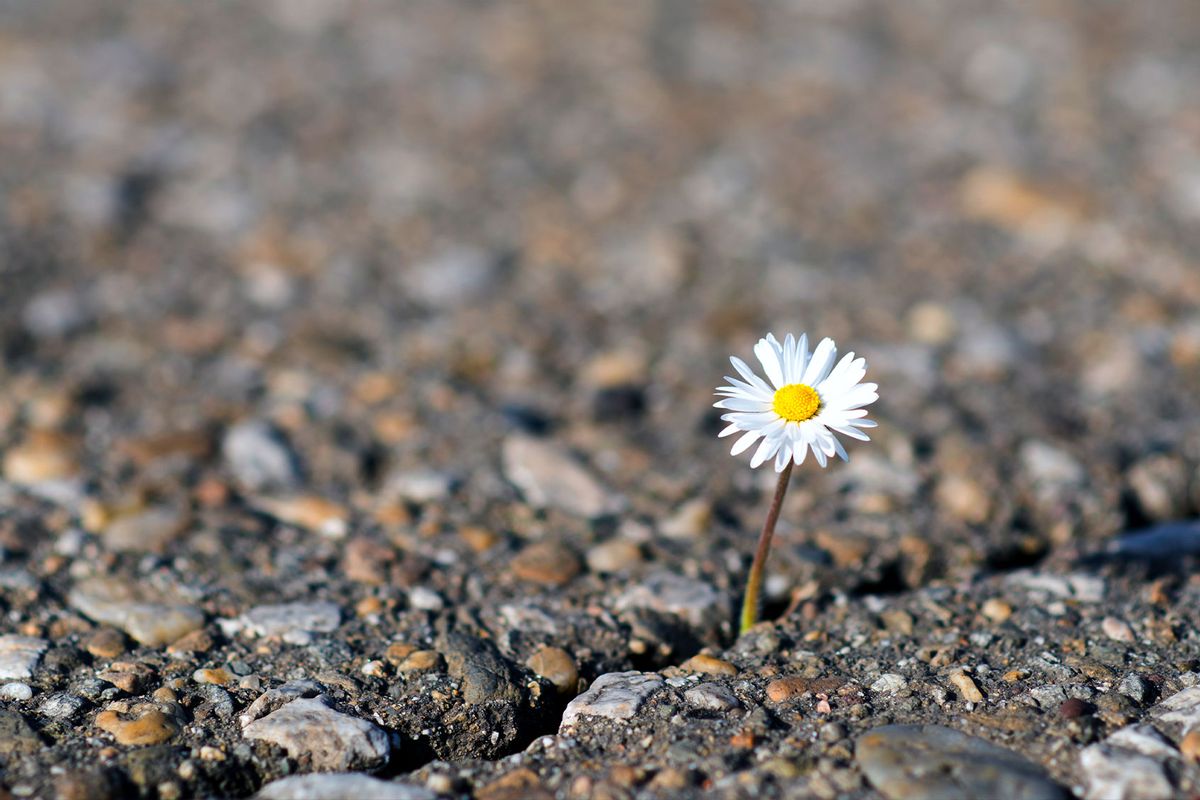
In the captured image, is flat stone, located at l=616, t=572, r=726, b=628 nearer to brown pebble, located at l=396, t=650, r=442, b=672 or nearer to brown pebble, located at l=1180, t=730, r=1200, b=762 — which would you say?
brown pebble, located at l=396, t=650, r=442, b=672

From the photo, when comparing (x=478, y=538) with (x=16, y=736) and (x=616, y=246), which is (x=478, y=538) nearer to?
(x=16, y=736)

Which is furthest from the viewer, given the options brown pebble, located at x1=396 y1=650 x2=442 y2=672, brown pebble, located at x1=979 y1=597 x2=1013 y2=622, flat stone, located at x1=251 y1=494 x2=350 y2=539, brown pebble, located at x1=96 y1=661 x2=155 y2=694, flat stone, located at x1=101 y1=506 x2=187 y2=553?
flat stone, located at x1=251 y1=494 x2=350 y2=539

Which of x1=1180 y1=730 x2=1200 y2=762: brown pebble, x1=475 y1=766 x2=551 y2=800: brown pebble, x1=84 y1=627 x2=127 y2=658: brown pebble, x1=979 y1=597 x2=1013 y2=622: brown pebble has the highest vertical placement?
x1=979 y1=597 x2=1013 y2=622: brown pebble

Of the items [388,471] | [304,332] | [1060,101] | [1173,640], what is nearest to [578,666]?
[388,471]

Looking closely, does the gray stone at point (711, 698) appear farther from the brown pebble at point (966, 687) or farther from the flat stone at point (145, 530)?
the flat stone at point (145, 530)

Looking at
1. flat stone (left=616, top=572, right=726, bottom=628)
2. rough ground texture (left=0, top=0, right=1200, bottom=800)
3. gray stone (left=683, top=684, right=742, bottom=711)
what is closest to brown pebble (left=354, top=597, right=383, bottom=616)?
rough ground texture (left=0, top=0, right=1200, bottom=800)

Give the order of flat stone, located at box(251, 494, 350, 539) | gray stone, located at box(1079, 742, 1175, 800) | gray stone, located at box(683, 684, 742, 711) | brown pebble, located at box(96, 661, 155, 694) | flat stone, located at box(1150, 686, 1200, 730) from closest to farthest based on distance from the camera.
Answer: gray stone, located at box(1079, 742, 1175, 800) → flat stone, located at box(1150, 686, 1200, 730) → gray stone, located at box(683, 684, 742, 711) → brown pebble, located at box(96, 661, 155, 694) → flat stone, located at box(251, 494, 350, 539)
